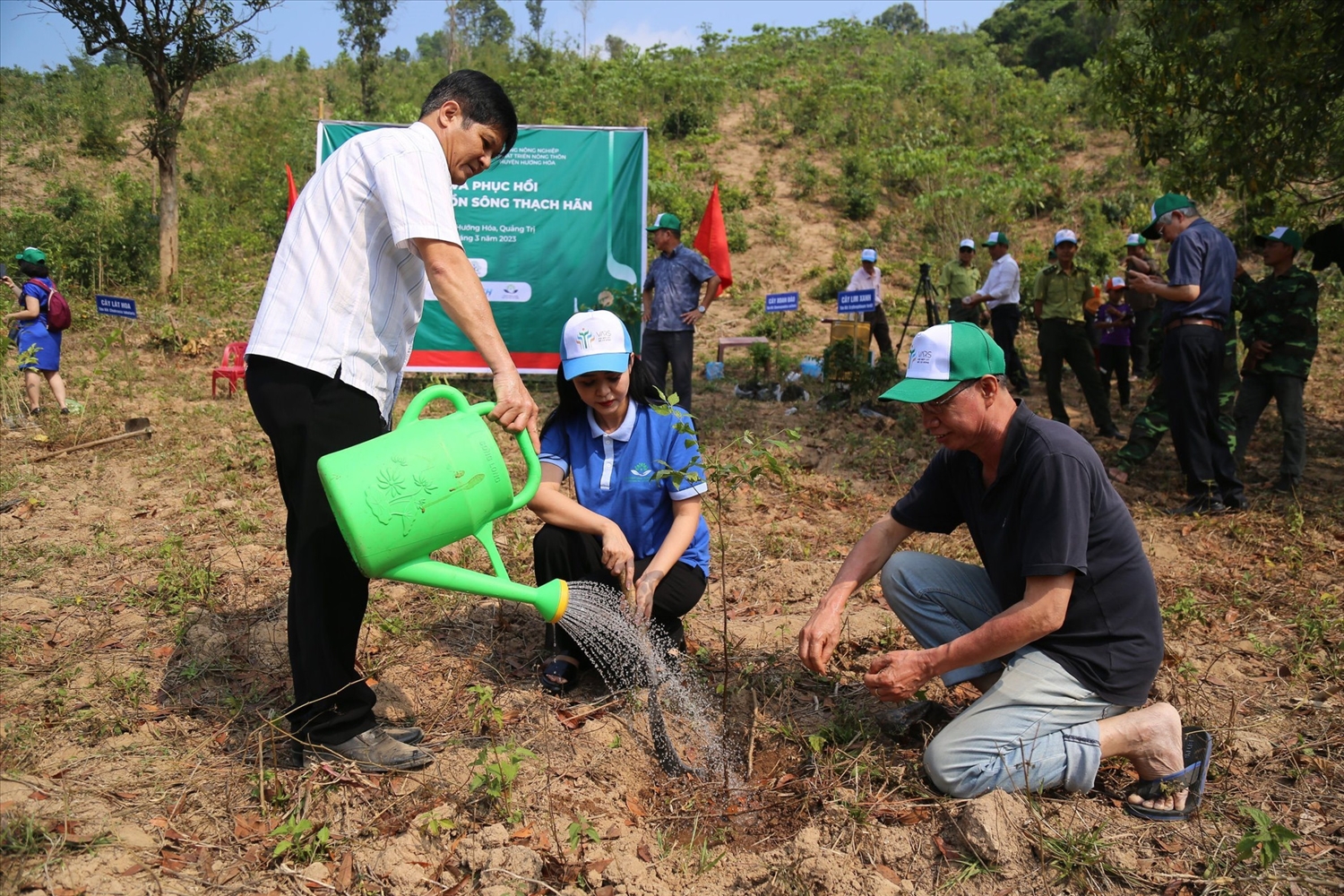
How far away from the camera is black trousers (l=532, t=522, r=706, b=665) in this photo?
286cm

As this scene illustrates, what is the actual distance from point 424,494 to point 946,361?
48.6 inches

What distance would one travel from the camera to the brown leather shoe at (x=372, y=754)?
7.69 feet

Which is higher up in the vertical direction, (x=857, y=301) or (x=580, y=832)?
(x=857, y=301)

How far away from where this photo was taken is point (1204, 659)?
3.17 m

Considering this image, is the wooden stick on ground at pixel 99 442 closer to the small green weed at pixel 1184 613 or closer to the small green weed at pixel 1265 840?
the small green weed at pixel 1184 613

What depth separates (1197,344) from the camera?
506 cm

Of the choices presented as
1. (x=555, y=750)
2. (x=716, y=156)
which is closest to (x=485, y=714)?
(x=555, y=750)

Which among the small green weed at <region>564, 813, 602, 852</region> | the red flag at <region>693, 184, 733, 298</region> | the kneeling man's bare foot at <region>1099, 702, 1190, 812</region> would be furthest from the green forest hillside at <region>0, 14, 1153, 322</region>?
the kneeling man's bare foot at <region>1099, 702, 1190, 812</region>

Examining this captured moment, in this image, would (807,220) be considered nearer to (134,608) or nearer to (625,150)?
(625,150)

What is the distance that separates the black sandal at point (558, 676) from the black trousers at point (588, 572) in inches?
1.5

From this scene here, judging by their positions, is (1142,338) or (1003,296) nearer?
(1003,296)

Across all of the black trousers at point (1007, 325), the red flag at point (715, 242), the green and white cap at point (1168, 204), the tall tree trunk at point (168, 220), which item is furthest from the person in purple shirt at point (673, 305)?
the tall tree trunk at point (168, 220)

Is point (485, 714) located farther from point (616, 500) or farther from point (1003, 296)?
point (1003, 296)

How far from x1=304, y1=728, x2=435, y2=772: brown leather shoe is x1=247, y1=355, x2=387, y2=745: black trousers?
0.05 meters
